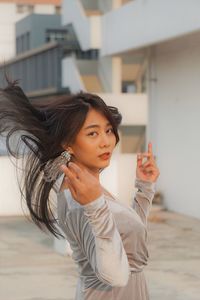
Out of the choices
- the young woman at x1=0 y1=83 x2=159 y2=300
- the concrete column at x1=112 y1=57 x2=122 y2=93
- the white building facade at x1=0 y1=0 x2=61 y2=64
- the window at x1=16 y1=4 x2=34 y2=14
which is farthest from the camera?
the window at x1=16 y1=4 x2=34 y2=14

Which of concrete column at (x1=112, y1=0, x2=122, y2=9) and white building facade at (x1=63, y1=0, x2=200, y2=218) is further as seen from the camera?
concrete column at (x1=112, y1=0, x2=122, y2=9)

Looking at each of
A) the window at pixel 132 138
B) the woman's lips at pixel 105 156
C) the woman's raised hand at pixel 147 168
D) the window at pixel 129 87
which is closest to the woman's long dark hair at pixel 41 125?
the woman's lips at pixel 105 156

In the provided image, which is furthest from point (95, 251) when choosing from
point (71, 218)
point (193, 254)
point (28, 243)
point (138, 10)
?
point (138, 10)

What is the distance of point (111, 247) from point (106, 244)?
18 millimetres

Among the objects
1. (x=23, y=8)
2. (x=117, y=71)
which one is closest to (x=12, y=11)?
(x=23, y=8)

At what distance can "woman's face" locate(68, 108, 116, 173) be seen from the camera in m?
2.78

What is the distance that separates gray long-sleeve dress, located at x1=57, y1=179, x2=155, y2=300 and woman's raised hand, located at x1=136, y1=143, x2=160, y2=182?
12.9 inches

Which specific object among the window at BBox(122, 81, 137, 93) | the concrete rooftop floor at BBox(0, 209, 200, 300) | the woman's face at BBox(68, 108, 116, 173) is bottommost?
the concrete rooftop floor at BBox(0, 209, 200, 300)

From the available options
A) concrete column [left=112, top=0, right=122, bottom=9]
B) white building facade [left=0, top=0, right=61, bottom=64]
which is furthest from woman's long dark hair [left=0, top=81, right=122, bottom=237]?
white building facade [left=0, top=0, right=61, bottom=64]

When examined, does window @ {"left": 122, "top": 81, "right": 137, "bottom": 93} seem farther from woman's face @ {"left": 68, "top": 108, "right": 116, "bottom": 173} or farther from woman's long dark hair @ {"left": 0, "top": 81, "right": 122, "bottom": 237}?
woman's face @ {"left": 68, "top": 108, "right": 116, "bottom": 173}

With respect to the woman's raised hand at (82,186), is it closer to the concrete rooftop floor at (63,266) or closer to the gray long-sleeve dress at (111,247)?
the gray long-sleeve dress at (111,247)

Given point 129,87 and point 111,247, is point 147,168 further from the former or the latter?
point 129,87

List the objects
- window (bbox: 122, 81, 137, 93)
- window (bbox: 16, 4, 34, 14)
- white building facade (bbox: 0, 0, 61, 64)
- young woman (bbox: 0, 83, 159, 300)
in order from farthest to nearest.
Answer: window (bbox: 16, 4, 34, 14)
white building facade (bbox: 0, 0, 61, 64)
window (bbox: 122, 81, 137, 93)
young woman (bbox: 0, 83, 159, 300)

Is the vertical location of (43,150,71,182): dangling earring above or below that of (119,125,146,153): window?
above
